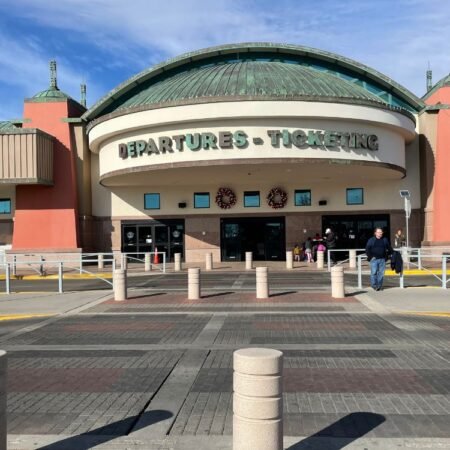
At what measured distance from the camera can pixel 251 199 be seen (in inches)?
1264

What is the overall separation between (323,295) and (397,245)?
17.0m

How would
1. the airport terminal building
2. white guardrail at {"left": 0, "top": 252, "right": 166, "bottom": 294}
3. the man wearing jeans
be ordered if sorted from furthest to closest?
the airport terminal building < white guardrail at {"left": 0, "top": 252, "right": 166, "bottom": 294} < the man wearing jeans

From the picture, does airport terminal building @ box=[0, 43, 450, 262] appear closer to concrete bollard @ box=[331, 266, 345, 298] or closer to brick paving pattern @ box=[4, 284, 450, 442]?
concrete bollard @ box=[331, 266, 345, 298]

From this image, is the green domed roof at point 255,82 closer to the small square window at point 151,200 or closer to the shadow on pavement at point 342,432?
the small square window at point 151,200

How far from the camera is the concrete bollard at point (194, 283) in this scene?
14.4 metres

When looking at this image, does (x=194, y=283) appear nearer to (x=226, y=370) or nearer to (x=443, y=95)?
(x=226, y=370)

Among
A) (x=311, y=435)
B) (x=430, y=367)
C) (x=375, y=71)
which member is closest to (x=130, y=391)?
(x=311, y=435)

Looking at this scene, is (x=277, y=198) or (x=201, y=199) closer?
(x=277, y=198)

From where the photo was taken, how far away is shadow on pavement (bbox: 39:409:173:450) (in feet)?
15.1

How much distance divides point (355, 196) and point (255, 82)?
9276 millimetres

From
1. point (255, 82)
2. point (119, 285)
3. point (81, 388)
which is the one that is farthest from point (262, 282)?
point (255, 82)

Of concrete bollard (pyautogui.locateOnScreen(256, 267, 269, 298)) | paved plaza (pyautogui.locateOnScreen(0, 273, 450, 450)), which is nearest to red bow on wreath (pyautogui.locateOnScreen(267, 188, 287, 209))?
concrete bollard (pyautogui.locateOnScreen(256, 267, 269, 298))

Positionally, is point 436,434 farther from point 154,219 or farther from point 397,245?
point 154,219

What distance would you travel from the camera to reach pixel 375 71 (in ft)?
115
